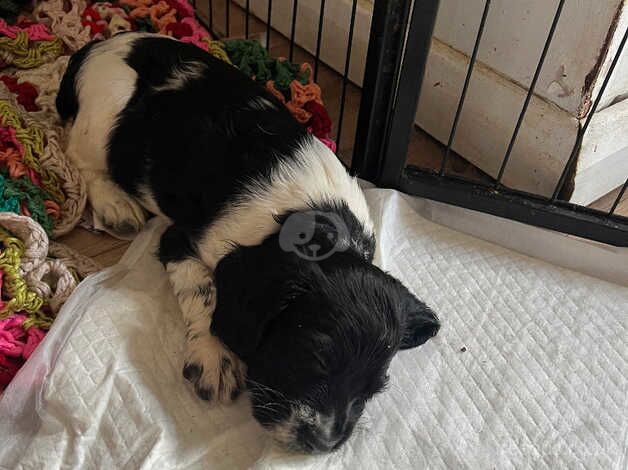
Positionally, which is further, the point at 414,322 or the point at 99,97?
the point at 99,97

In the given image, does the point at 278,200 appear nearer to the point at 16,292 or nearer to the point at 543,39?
the point at 16,292

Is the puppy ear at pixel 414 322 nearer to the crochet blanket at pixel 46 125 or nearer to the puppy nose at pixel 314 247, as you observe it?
the puppy nose at pixel 314 247

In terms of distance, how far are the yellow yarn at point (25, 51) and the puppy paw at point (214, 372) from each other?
1.56 m

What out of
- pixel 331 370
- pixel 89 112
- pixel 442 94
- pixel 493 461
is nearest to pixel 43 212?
pixel 89 112


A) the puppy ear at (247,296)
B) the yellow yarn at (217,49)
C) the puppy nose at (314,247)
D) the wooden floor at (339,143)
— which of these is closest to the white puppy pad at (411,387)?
the wooden floor at (339,143)

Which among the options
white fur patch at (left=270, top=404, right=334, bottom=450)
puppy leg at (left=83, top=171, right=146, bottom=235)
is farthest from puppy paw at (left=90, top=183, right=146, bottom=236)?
white fur patch at (left=270, top=404, right=334, bottom=450)

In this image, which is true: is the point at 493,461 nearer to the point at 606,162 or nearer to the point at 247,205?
the point at 247,205

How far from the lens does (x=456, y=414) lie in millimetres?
1710

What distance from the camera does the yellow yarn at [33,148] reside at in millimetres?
2090

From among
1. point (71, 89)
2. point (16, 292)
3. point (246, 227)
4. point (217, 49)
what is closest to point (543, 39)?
point (217, 49)

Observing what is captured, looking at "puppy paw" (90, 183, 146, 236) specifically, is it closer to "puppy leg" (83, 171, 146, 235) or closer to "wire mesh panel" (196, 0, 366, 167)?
"puppy leg" (83, 171, 146, 235)

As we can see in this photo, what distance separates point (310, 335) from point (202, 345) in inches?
17.0

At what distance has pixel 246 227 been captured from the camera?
1.69 metres

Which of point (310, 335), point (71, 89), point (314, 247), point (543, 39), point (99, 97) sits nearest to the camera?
Answer: point (310, 335)
